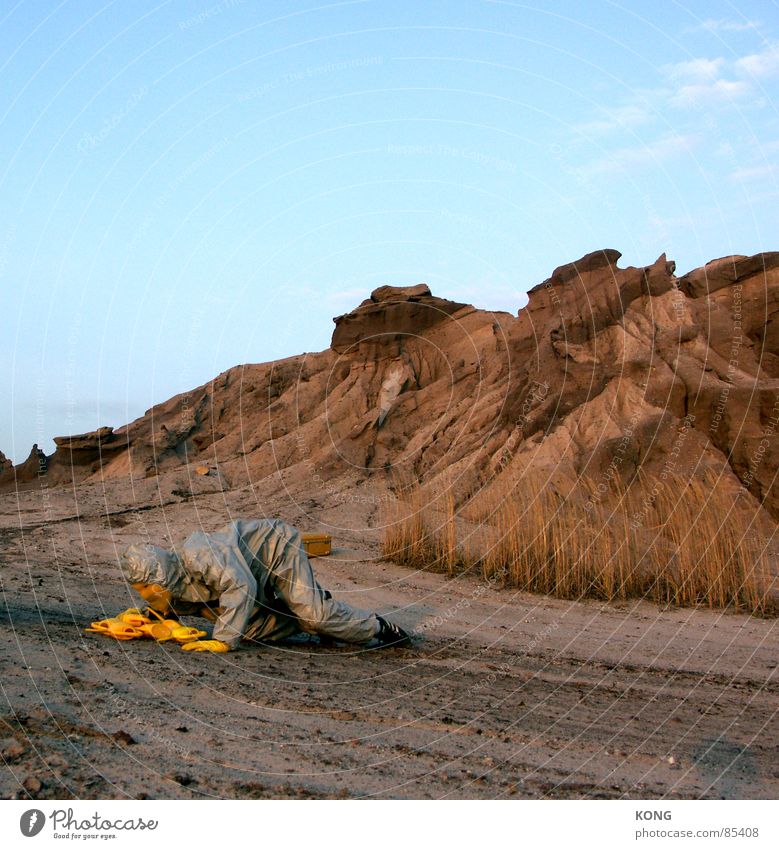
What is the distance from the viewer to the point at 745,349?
543 inches

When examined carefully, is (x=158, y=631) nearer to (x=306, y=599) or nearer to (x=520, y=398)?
(x=306, y=599)

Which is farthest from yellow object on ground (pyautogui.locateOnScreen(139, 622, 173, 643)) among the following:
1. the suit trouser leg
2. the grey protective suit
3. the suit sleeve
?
the suit trouser leg

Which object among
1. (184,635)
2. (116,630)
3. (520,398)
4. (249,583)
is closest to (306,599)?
(249,583)

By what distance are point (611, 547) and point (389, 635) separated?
3495 millimetres

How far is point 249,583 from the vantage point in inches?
256

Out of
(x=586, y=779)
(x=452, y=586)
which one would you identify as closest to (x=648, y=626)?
(x=452, y=586)

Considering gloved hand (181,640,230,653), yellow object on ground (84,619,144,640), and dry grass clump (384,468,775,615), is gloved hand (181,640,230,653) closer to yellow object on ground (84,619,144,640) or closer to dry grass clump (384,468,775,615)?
yellow object on ground (84,619,144,640)

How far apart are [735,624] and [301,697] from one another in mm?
4921

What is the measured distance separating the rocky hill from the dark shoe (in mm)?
5414

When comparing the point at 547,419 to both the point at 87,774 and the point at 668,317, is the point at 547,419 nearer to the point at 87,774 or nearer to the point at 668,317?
the point at 668,317

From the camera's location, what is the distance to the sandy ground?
4.29m

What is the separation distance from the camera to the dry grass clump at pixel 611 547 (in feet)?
31.2

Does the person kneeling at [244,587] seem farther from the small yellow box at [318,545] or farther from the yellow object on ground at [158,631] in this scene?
the small yellow box at [318,545]

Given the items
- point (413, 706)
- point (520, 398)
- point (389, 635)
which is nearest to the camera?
point (413, 706)
